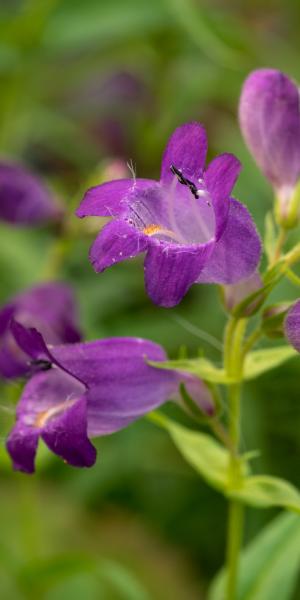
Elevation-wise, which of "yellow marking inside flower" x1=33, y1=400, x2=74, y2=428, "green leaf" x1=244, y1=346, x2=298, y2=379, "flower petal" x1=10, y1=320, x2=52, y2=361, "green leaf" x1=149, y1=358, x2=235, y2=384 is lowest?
"green leaf" x1=244, y1=346, x2=298, y2=379

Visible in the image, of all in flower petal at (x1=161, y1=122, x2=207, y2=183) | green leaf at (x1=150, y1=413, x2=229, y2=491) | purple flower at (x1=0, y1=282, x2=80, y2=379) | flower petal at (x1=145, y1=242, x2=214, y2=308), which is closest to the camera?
flower petal at (x1=145, y1=242, x2=214, y2=308)

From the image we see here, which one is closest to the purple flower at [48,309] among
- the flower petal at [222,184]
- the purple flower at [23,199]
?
the purple flower at [23,199]

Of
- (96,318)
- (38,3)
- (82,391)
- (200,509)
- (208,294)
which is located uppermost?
(38,3)

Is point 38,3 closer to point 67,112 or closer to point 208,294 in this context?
point 208,294

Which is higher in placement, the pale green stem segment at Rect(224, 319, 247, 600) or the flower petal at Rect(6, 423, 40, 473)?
the flower petal at Rect(6, 423, 40, 473)

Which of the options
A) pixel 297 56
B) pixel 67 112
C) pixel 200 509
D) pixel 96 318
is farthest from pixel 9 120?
pixel 67 112

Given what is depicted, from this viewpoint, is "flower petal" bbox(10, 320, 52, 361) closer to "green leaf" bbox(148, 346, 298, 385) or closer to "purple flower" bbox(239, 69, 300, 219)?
"green leaf" bbox(148, 346, 298, 385)

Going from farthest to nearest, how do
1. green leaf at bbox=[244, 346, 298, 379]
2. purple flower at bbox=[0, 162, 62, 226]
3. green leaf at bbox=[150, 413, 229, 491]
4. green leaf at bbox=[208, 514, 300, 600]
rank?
purple flower at bbox=[0, 162, 62, 226], green leaf at bbox=[208, 514, 300, 600], green leaf at bbox=[150, 413, 229, 491], green leaf at bbox=[244, 346, 298, 379]

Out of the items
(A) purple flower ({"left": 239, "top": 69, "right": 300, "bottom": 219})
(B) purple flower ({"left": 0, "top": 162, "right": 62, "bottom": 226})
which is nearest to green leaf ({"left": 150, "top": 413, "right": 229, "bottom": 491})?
(A) purple flower ({"left": 239, "top": 69, "right": 300, "bottom": 219})
